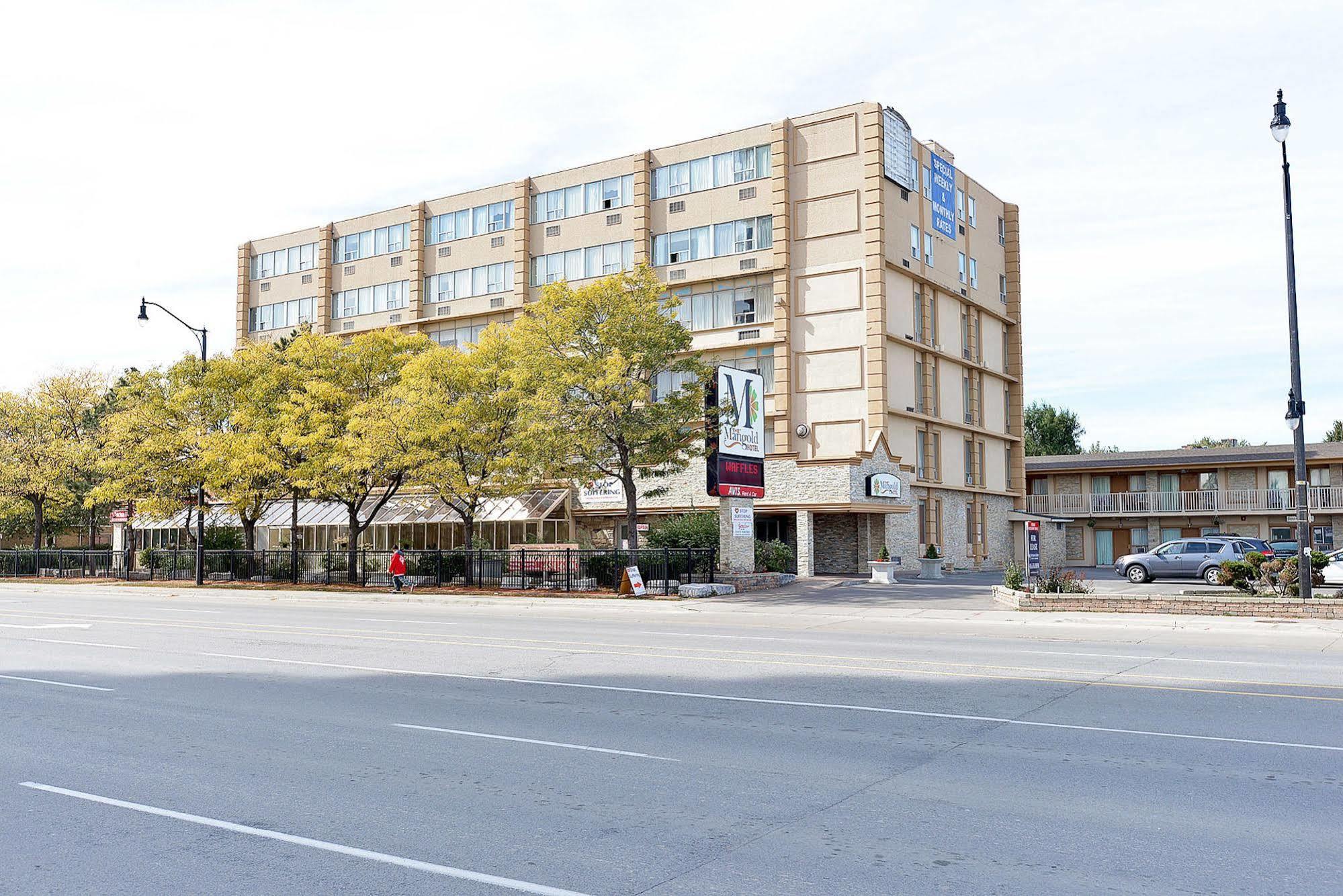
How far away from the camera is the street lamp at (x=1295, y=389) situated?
74.1 ft

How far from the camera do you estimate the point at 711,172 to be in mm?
49344

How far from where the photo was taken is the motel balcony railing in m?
52.7

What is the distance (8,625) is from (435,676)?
A: 47.8 feet

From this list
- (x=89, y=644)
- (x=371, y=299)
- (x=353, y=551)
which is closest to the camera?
(x=89, y=644)

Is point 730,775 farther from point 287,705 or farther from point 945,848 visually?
point 287,705

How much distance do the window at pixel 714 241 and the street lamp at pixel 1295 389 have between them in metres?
25.5

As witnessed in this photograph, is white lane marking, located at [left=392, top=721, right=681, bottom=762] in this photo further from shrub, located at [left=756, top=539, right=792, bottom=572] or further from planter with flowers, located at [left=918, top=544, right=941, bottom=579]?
planter with flowers, located at [left=918, top=544, right=941, bottom=579]

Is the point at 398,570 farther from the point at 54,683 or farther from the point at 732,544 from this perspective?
the point at 54,683

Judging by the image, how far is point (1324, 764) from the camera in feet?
27.3

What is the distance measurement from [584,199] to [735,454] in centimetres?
2533

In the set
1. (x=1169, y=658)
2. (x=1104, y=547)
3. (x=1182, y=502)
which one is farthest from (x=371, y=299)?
(x=1169, y=658)

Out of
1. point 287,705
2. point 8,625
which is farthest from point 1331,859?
point 8,625

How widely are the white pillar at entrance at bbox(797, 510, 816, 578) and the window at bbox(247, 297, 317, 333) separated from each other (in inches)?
1369

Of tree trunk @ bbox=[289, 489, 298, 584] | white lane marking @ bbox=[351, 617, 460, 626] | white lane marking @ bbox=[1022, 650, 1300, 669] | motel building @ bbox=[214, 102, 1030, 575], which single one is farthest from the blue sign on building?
white lane marking @ bbox=[1022, 650, 1300, 669]
